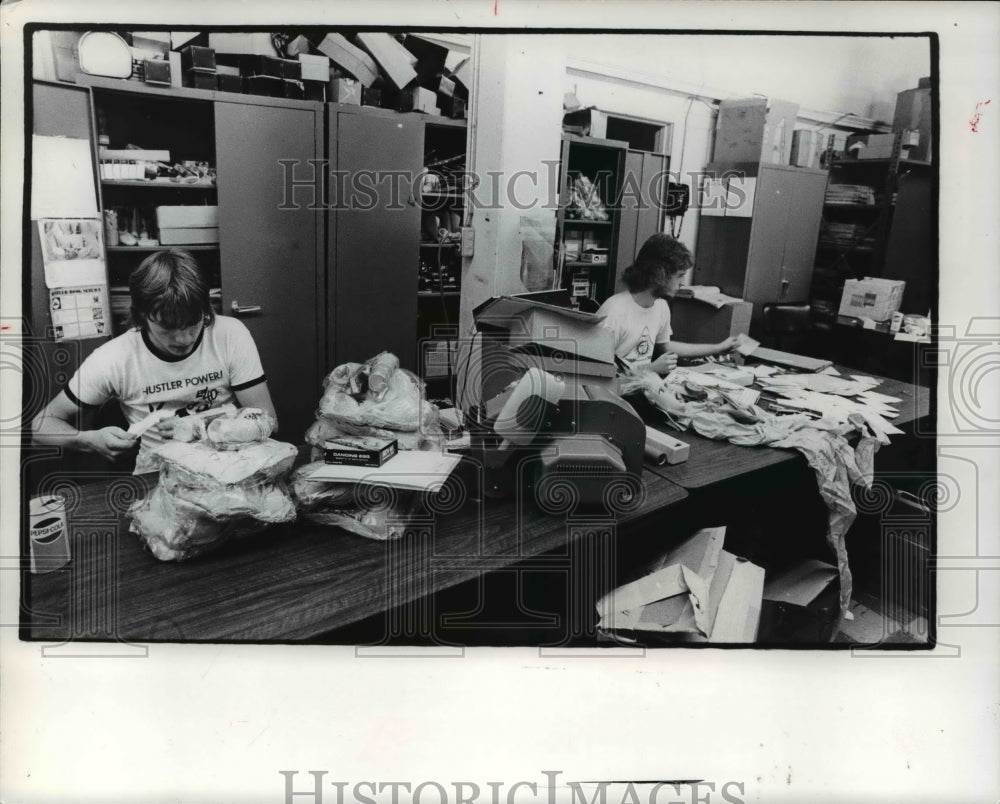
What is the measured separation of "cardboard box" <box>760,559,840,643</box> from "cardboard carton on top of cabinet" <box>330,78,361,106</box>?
6.10ft

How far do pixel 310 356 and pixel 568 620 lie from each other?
1231 millimetres

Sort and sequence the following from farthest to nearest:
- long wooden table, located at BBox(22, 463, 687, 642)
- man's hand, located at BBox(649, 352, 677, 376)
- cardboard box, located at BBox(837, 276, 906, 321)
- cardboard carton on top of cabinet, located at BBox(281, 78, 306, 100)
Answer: man's hand, located at BBox(649, 352, 677, 376) < cardboard carton on top of cabinet, located at BBox(281, 78, 306, 100) < cardboard box, located at BBox(837, 276, 906, 321) < long wooden table, located at BBox(22, 463, 687, 642)

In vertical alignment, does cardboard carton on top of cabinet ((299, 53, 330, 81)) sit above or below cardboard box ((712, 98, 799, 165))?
above

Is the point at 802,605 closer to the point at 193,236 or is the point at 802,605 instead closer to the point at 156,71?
the point at 193,236

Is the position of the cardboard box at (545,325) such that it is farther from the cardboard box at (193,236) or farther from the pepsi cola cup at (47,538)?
the pepsi cola cup at (47,538)

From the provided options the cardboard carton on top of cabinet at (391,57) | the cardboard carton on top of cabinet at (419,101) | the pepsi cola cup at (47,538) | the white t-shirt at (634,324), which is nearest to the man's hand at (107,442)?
the pepsi cola cup at (47,538)

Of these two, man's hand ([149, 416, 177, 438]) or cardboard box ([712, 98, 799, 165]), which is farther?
cardboard box ([712, 98, 799, 165])

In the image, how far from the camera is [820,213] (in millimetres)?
2016

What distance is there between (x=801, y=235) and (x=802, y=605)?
117cm

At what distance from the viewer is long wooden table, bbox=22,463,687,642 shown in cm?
111

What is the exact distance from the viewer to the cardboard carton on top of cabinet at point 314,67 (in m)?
1.72

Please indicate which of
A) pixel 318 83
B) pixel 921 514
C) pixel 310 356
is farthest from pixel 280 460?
pixel 921 514

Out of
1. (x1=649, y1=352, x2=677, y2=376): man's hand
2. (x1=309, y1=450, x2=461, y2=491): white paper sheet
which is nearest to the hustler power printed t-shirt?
(x1=309, y1=450, x2=461, y2=491): white paper sheet

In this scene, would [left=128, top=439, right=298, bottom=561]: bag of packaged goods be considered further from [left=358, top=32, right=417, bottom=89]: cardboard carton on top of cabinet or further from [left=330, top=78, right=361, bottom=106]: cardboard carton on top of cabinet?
[left=330, top=78, right=361, bottom=106]: cardboard carton on top of cabinet
